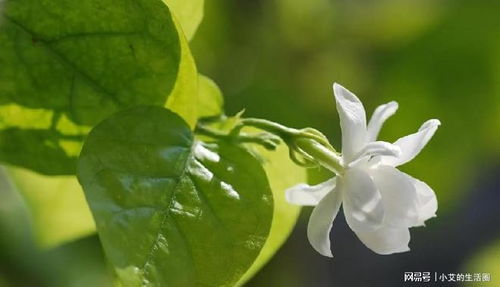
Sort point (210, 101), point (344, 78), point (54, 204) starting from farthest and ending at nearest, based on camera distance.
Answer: point (344, 78), point (54, 204), point (210, 101)

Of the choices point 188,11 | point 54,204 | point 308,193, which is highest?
point 188,11

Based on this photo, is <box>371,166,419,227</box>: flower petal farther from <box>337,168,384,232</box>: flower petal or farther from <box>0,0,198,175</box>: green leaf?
<box>0,0,198,175</box>: green leaf

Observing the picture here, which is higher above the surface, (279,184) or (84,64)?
(84,64)

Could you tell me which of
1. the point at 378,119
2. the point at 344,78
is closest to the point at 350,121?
the point at 378,119

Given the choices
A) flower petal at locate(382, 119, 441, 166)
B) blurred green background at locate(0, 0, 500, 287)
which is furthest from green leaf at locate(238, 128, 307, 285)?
blurred green background at locate(0, 0, 500, 287)

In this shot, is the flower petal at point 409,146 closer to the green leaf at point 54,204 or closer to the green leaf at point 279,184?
the green leaf at point 279,184

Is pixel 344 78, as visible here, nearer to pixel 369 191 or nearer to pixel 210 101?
pixel 210 101

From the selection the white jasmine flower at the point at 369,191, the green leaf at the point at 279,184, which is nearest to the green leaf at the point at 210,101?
the green leaf at the point at 279,184

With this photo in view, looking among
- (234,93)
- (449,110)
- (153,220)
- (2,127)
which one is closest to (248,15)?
(234,93)
